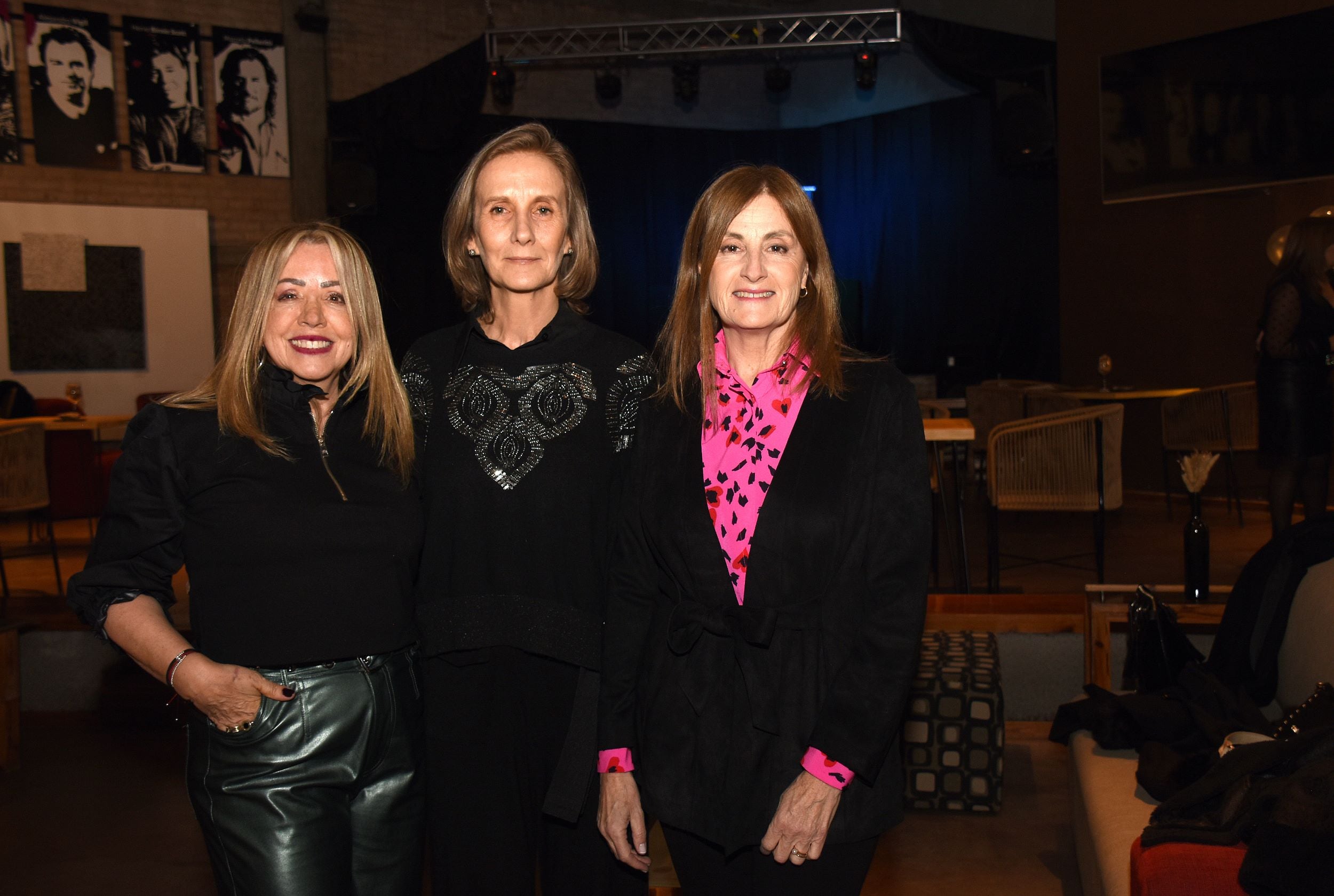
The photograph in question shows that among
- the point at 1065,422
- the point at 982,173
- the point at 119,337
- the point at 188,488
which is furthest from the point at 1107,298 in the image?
the point at 188,488

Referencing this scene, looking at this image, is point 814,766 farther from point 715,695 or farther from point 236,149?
point 236,149

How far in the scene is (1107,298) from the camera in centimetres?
850

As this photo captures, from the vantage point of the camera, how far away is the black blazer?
4.93 feet

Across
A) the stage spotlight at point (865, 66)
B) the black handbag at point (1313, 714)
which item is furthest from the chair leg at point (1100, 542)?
the stage spotlight at point (865, 66)

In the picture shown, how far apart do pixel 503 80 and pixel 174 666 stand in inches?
325

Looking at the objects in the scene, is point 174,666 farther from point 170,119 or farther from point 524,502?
point 170,119

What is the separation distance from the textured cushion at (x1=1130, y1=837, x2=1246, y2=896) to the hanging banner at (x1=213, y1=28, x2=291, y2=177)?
334 inches

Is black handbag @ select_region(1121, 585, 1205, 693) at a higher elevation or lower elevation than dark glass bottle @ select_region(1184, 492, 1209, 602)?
lower

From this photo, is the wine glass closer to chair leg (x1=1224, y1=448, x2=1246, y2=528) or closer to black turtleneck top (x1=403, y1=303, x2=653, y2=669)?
black turtleneck top (x1=403, y1=303, x2=653, y2=669)

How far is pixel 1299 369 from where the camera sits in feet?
17.0

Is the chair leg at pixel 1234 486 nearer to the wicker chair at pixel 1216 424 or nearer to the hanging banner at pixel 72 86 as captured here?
the wicker chair at pixel 1216 424

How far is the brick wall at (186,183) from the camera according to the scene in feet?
26.6

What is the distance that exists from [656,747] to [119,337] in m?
8.11

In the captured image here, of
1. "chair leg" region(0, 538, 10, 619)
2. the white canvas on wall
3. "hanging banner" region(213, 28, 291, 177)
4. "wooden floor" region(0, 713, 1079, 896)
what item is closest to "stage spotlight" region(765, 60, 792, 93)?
"hanging banner" region(213, 28, 291, 177)
